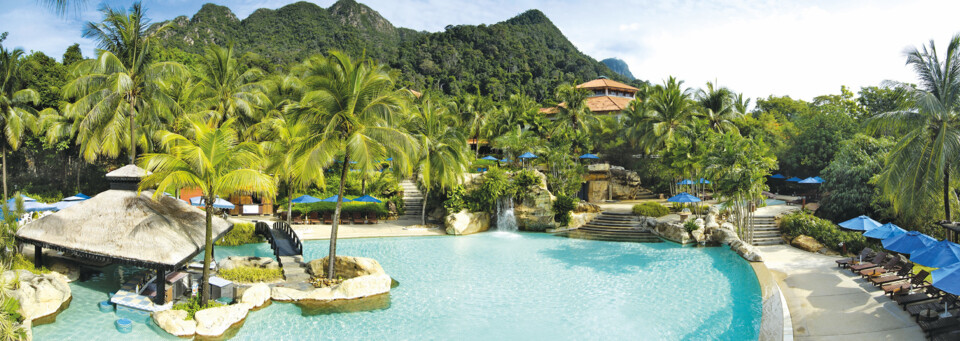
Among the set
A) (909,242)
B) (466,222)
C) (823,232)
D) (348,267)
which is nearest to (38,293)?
(348,267)

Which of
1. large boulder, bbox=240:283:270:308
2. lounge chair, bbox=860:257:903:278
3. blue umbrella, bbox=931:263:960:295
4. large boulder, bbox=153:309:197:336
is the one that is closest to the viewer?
blue umbrella, bbox=931:263:960:295

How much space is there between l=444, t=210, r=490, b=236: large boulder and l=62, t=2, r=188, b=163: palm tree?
44.0 feet

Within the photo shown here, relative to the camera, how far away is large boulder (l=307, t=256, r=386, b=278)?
14.9 m

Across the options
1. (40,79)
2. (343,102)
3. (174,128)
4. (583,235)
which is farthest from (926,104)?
(40,79)

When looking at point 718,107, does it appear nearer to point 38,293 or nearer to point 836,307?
point 836,307

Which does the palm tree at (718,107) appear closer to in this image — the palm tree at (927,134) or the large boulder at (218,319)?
the palm tree at (927,134)

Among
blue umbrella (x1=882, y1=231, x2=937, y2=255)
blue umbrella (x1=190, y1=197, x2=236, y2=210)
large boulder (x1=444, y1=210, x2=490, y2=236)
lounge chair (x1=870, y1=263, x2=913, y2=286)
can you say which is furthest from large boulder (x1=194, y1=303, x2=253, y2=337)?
blue umbrella (x1=882, y1=231, x2=937, y2=255)

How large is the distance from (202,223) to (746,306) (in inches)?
616

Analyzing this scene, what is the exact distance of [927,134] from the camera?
Answer: 14695 millimetres

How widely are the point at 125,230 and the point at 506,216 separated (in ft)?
57.0

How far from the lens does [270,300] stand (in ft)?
42.6

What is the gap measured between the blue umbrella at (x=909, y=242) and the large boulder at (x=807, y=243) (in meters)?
5.24

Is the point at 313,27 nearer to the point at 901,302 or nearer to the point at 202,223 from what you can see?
the point at 202,223

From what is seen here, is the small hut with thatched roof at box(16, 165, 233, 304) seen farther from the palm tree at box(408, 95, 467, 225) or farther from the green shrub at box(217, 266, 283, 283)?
the palm tree at box(408, 95, 467, 225)
